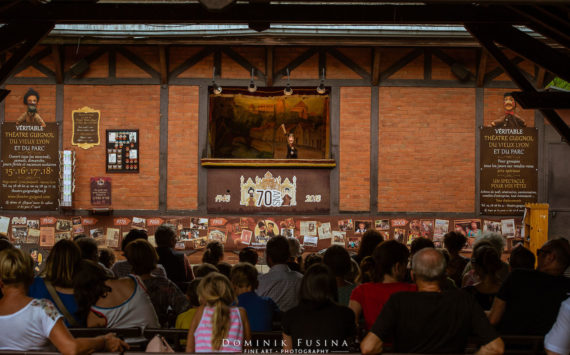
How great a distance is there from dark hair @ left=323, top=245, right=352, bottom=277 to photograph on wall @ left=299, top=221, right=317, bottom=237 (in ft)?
21.0

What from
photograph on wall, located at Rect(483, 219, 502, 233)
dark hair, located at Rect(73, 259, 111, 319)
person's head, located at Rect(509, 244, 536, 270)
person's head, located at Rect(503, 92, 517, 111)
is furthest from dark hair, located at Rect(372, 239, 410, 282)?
person's head, located at Rect(503, 92, 517, 111)

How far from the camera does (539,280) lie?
414cm

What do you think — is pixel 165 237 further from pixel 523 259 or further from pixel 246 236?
pixel 246 236

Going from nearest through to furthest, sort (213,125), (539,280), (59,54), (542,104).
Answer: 1. (539,280)
2. (542,104)
3. (59,54)
4. (213,125)

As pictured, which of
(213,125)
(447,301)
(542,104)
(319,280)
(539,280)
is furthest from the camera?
(213,125)

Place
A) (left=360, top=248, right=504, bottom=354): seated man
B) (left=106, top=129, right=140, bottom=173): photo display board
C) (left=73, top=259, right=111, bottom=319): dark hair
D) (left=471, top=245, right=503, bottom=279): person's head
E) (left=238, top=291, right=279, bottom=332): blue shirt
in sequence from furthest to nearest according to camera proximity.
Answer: (left=106, top=129, right=140, bottom=173): photo display board → (left=471, top=245, right=503, bottom=279): person's head → (left=238, top=291, right=279, bottom=332): blue shirt → (left=73, top=259, right=111, bottom=319): dark hair → (left=360, top=248, right=504, bottom=354): seated man

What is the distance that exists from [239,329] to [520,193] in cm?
926

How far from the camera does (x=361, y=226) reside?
11.3m

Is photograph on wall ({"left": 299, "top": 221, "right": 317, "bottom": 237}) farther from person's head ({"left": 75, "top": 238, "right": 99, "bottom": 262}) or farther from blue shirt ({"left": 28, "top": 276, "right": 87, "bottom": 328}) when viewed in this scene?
blue shirt ({"left": 28, "top": 276, "right": 87, "bottom": 328})

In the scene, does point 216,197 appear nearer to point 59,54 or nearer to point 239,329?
point 59,54

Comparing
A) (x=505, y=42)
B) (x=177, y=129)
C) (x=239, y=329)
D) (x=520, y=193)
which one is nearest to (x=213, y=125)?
(x=177, y=129)

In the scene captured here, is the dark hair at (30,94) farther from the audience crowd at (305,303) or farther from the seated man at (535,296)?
the seated man at (535,296)

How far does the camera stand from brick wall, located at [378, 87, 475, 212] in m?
11.3

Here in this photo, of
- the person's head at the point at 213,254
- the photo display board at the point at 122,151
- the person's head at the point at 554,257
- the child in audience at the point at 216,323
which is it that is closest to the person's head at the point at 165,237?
the person's head at the point at 213,254
